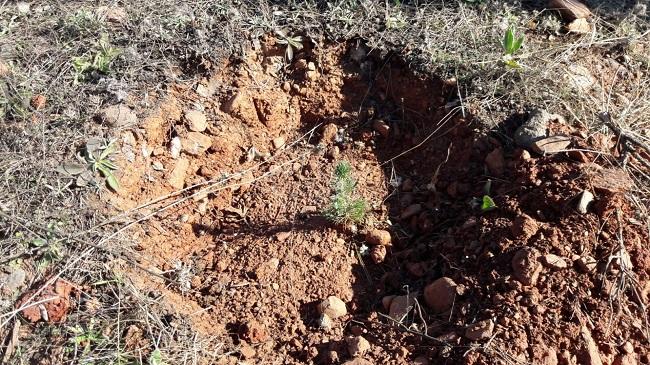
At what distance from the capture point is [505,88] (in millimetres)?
2930

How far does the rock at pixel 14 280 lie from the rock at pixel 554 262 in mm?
1996

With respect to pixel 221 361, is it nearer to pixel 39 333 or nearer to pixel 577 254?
pixel 39 333

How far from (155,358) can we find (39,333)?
472 millimetres

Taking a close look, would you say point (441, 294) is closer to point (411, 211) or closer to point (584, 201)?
point (411, 211)

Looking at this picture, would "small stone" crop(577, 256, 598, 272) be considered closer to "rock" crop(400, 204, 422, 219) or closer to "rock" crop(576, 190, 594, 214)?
"rock" crop(576, 190, 594, 214)

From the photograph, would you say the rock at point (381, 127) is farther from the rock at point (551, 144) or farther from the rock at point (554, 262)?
the rock at point (554, 262)

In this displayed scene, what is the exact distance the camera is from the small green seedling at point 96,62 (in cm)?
300

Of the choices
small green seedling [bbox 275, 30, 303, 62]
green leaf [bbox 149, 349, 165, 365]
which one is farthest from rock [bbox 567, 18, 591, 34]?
green leaf [bbox 149, 349, 165, 365]

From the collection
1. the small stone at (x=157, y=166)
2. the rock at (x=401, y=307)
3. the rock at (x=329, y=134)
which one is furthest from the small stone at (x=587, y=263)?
the small stone at (x=157, y=166)

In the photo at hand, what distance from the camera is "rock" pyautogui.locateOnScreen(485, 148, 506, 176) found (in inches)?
108

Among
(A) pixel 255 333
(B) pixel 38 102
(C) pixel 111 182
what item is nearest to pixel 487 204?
(A) pixel 255 333

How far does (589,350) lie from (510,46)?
145 centimetres

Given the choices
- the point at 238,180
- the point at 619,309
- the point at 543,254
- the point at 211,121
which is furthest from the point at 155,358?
the point at 619,309

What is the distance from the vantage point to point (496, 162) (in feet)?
9.00
